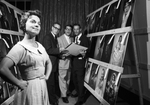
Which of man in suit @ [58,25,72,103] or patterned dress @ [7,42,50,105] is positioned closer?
patterned dress @ [7,42,50,105]

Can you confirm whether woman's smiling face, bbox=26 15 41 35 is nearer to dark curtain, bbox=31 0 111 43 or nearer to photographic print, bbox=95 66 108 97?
photographic print, bbox=95 66 108 97

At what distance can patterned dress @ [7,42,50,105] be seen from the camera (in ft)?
3.48

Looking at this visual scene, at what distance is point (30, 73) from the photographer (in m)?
1.11

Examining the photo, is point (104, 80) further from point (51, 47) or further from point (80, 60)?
point (51, 47)

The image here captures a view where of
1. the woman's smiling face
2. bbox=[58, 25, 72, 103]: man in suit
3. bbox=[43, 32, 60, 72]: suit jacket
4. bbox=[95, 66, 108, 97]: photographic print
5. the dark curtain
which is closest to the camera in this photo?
the woman's smiling face

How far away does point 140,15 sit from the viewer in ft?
7.77

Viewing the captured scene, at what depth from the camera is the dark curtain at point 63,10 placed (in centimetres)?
376

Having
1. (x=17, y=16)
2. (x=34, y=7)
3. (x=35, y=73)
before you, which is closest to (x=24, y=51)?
(x=35, y=73)

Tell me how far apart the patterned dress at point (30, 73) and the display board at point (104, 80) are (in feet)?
3.17

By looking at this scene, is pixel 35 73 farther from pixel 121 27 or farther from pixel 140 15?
pixel 140 15

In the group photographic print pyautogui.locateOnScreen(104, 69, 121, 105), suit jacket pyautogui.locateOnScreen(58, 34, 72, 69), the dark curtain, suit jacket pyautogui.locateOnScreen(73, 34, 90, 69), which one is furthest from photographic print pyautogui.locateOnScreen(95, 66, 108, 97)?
the dark curtain

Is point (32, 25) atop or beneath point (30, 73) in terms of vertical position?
atop

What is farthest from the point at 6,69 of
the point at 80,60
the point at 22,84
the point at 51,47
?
the point at 80,60

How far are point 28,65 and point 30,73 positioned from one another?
70mm
